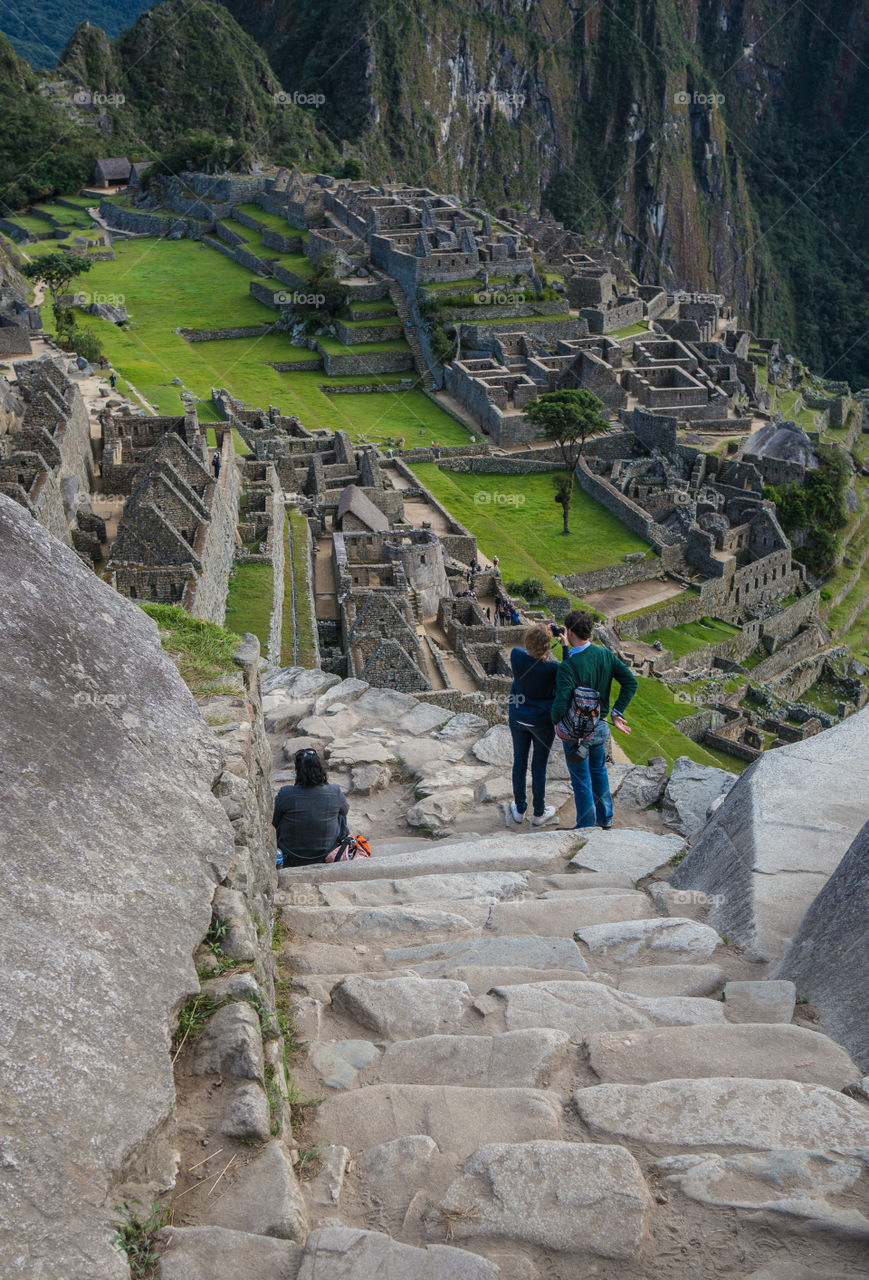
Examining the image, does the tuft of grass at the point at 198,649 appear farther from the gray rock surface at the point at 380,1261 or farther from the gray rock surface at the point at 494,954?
the gray rock surface at the point at 380,1261

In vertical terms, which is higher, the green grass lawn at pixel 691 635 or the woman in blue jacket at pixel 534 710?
the woman in blue jacket at pixel 534 710

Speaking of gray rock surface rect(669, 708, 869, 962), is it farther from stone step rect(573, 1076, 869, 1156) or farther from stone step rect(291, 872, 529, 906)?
stone step rect(573, 1076, 869, 1156)

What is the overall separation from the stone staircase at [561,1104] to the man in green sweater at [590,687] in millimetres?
2235

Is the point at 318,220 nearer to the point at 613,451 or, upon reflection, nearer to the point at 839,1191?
the point at 613,451

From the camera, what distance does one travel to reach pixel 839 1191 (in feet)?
12.4

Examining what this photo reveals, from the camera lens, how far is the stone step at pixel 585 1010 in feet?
16.5

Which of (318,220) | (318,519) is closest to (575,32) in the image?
(318,220)

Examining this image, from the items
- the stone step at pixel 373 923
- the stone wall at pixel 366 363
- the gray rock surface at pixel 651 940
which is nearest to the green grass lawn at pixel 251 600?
the stone step at pixel 373 923

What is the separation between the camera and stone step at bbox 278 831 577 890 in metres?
7.77

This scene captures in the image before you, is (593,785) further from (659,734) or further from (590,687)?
(659,734)

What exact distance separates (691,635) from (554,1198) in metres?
35.6

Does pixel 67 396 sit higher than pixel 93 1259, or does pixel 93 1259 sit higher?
pixel 93 1259

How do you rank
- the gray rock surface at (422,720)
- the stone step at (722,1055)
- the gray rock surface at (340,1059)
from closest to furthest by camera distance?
1. the stone step at (722,1055)
2. the gray rock surface at (340,1059)
3. the gray rock surface at (422,720)

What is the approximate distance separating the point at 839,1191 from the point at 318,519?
27798 millimetres
